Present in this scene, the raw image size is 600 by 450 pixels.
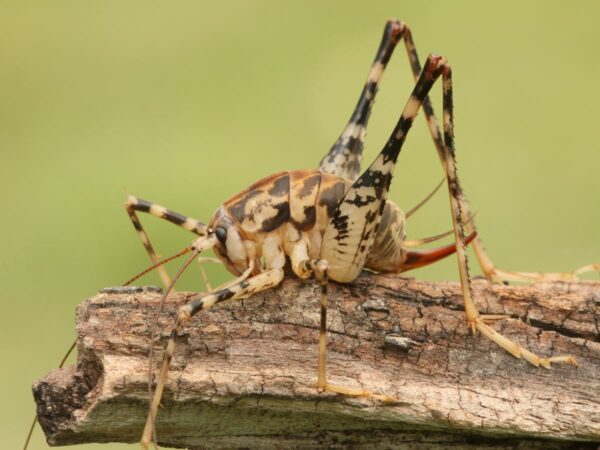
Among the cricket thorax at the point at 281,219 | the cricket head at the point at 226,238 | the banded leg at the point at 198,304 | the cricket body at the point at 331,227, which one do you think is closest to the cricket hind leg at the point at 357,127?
the cricket body at the point at 331,227

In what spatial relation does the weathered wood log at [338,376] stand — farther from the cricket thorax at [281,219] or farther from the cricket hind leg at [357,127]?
the cricket hind leg at [357,127]

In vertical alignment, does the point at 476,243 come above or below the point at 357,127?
below

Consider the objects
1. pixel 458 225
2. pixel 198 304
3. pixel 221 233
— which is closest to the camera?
pixel 198 304

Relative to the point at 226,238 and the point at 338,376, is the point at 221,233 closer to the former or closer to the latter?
the point at 226,238

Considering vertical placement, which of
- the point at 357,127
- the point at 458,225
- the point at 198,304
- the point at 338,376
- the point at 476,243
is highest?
the point at 357,127

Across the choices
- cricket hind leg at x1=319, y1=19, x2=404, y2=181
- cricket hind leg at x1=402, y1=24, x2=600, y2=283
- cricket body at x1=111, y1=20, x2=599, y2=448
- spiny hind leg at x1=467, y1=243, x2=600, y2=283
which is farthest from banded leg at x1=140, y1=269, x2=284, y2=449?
spiny hind leg at x1=467, y1=243, x2=600, y2=283

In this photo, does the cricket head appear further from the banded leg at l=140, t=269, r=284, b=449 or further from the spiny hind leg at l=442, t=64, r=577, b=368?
the spiny hind leg at l=442, t=64, r=577, b=368

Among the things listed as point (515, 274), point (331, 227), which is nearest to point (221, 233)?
point (331, 227)
